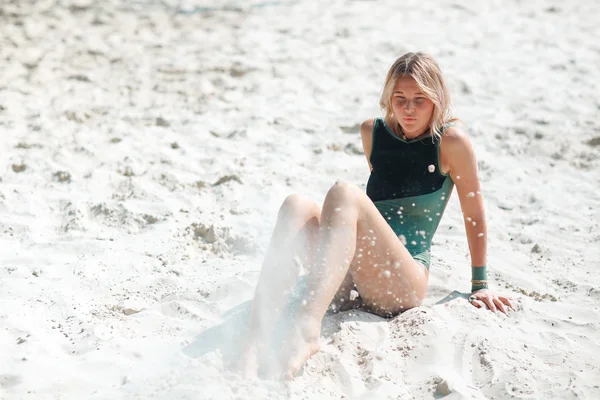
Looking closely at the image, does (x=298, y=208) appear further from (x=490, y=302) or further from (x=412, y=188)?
(x=490, y=302)

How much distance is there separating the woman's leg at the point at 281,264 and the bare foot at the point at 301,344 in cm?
10

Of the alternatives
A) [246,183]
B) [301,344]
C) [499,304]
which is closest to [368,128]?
[499,304]

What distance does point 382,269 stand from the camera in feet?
8.28

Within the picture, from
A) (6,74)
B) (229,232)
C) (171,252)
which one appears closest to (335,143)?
(229,232)

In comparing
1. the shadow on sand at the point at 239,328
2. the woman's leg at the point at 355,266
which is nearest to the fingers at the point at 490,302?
the shadow on sand at the point at 239,328

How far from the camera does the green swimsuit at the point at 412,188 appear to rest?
107 inches

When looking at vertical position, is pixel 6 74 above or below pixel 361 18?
below

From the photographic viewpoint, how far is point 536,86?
5.56 m

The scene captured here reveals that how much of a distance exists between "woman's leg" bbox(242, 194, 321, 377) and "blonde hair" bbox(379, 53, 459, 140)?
1.94 feet

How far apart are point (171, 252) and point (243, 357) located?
1.14 metres

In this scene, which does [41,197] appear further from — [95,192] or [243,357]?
[243,357]

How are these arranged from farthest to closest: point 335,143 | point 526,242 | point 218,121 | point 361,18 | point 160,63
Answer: point 361,18 → point 160,63 → point 218,121 → point 335,143 → point 526,242

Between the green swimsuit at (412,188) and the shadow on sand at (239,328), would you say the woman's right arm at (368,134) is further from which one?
the shadow on sand at (239,328)

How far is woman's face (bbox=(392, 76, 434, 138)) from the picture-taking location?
2.61 metres
